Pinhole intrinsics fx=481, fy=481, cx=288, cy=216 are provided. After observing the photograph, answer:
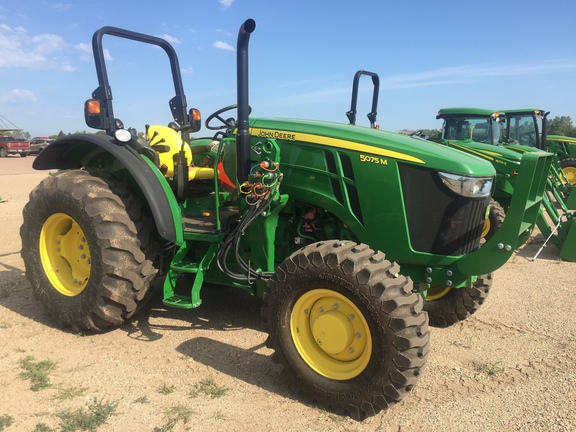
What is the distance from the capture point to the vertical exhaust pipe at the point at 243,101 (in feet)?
10.3

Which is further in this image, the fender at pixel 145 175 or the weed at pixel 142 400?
the fender at pixel 145 175

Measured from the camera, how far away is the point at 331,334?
2.85 m

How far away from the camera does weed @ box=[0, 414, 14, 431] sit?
2.60 m

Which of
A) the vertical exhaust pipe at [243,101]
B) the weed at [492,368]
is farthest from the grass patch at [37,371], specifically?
the weed at [492,368]

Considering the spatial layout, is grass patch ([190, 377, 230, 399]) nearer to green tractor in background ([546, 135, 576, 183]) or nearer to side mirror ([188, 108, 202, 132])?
side mirror ([188, 108, 202, 132])

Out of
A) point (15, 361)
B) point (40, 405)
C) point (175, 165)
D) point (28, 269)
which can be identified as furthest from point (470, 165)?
point (28, 269)

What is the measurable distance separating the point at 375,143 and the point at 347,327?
48.3 inches

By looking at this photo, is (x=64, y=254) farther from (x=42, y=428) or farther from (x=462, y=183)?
(x=462, y=183)

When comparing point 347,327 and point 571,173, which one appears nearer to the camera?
point 347,327

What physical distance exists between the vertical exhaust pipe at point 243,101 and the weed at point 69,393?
5.57 feet

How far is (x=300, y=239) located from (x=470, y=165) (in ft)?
4.28

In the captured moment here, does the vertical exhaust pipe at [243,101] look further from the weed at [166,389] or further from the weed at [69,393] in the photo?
the weed at [69,393]

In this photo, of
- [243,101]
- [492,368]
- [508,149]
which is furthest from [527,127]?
[243,101]

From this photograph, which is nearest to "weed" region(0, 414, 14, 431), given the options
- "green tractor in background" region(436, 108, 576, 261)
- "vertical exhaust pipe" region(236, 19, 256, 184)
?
"vertical exhaust pipe" region(236, 19, 256, 184)
